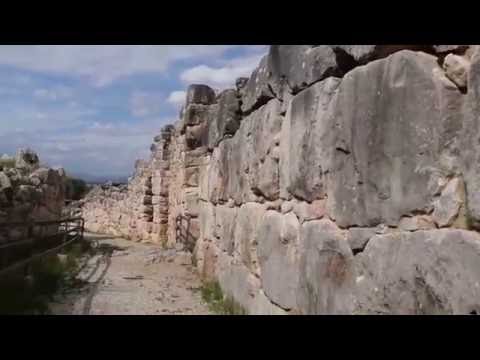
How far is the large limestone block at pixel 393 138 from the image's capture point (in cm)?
194

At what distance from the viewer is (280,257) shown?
372cm

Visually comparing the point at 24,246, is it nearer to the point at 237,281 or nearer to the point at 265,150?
the point at 237,281

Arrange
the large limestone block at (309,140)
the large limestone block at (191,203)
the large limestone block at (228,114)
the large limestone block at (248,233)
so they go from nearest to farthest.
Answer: the large limestone block at (309,140)
the large limestone block at (248,233)
the large limestone block at (228,114)
the large limestone block at (191,203)

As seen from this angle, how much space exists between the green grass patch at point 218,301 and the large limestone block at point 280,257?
81 centimetres

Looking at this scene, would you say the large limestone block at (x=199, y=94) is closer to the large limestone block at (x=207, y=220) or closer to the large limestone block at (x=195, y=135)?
the large limestone block at (x=195, y=135)

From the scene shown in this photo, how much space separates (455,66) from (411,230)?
64 centimetres

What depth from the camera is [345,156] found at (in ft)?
8.67

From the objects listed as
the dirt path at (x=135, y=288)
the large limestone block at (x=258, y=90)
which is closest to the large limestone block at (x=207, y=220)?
the dirt path at (x=135, y=288)

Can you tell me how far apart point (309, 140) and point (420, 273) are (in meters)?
1.31

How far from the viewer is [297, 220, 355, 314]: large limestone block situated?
2.62 m

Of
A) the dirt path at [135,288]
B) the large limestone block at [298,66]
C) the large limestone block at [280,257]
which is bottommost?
the dirt path at [135,288]

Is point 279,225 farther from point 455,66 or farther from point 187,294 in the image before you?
point 187,294

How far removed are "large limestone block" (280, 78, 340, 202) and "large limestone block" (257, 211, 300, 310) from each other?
0.84ft
